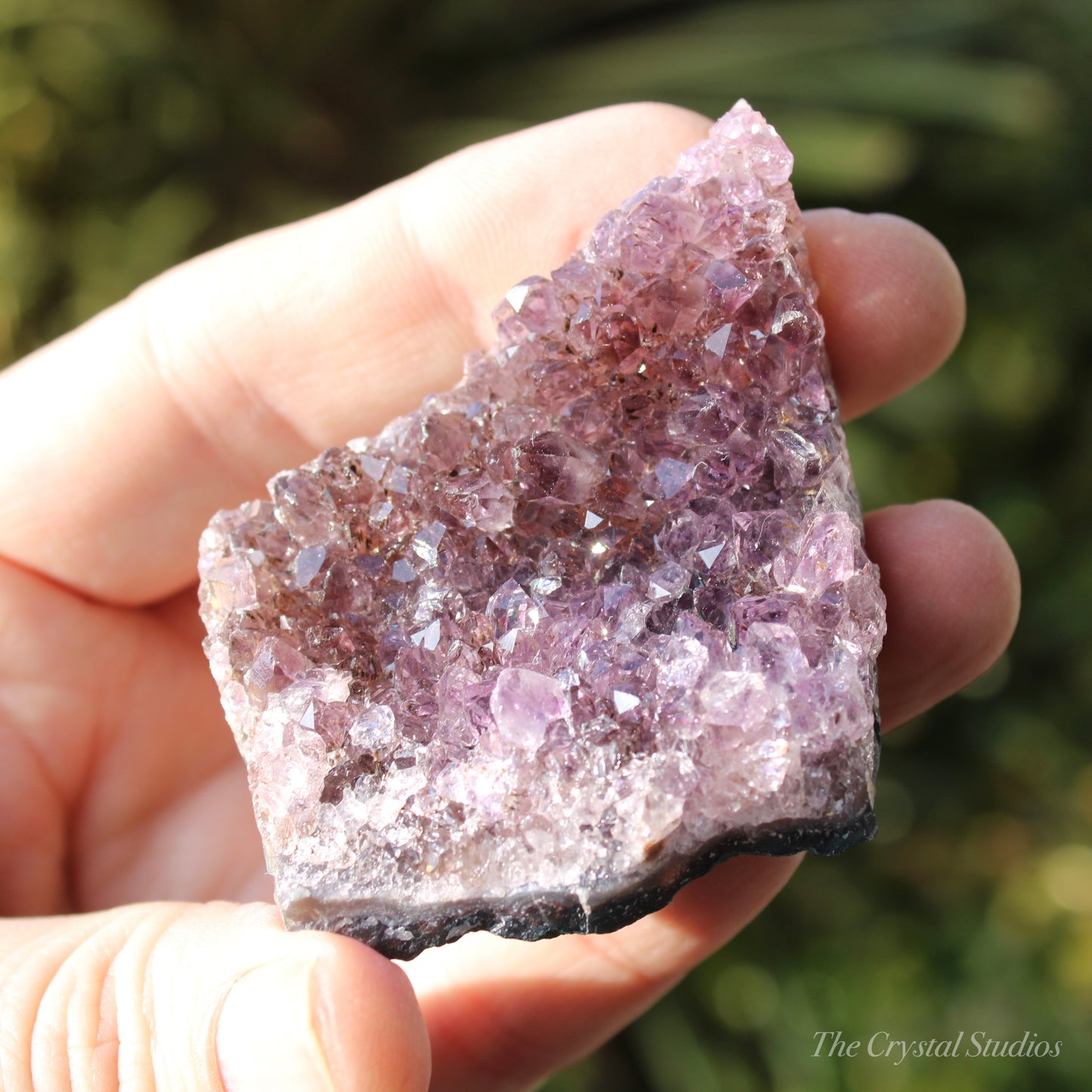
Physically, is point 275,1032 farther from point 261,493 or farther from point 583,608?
point 261,493

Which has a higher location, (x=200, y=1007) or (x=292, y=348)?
(x=292, y=348)

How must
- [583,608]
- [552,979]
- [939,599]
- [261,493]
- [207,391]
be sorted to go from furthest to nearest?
[261,493]
[207,391]
[552,979]
[939,599]
[583,608]

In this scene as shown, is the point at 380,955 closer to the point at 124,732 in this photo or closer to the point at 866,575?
the point at 866,575

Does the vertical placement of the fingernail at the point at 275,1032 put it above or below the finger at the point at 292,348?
below

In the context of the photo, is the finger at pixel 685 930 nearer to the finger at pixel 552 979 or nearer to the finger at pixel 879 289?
the finger at pixel 552 979

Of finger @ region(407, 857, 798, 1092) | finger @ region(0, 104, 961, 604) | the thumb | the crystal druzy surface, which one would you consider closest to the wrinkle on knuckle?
finger @ region(0, 104, 961, 604)

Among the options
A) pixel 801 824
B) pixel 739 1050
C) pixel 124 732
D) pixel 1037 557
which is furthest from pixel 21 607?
pixel 1037 557

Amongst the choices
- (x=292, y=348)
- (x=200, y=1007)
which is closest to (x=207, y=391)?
(x=292, y=348)

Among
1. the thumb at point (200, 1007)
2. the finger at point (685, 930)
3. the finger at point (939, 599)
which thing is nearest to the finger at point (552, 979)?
the finger at point (685, 930)
